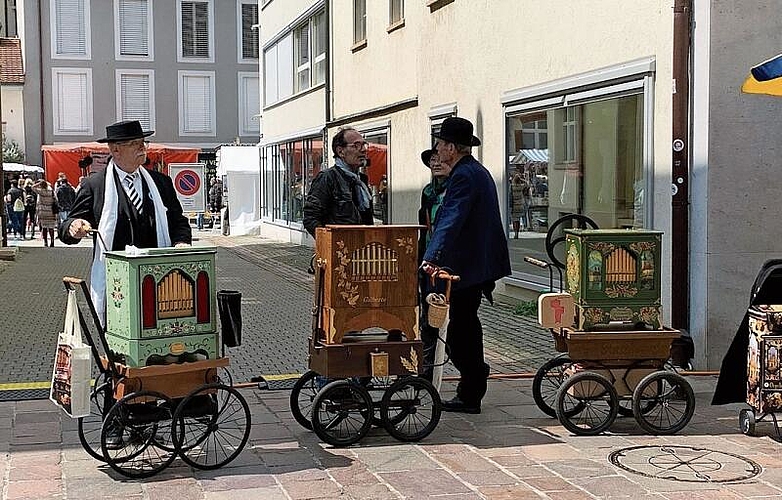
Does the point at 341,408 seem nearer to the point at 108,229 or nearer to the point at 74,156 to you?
the point at 108,229

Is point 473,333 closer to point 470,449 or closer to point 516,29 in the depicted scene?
point 470,449

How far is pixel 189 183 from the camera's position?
28.5 metres

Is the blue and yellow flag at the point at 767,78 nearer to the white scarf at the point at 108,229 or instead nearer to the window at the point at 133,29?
the white scarf at the point at 108,229

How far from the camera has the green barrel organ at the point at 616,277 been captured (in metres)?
6.32

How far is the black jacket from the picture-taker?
667 centimetres

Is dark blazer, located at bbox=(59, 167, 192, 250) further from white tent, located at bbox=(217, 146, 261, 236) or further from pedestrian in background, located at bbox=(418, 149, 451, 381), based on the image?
white tent, located at bbox=(217, 146, 261, 236)

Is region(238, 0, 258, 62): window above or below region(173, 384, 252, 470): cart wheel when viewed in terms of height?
above

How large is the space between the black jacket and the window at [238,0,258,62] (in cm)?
3791

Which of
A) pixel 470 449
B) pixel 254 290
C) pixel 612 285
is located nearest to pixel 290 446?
pixel 470 449

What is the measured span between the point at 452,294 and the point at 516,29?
19.4 ft

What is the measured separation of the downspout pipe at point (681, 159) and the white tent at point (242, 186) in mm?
22447

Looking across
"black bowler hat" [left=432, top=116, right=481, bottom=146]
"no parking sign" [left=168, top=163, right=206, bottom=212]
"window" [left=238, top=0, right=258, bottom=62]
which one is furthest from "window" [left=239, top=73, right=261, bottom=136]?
"black bowler hat" [left=432, top=116, right=481, bottom=146]

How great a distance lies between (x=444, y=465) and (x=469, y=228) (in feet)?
5.14

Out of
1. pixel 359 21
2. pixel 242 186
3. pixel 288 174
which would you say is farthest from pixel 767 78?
pixel 242 186
